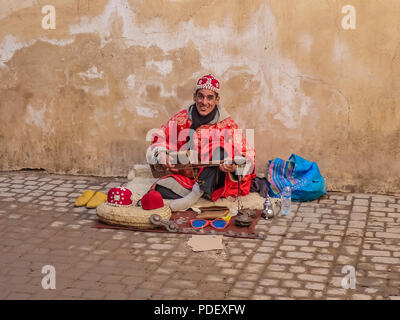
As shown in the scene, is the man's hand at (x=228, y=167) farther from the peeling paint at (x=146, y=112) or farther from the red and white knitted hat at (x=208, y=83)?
the peeling paint at (x=146, y=112)

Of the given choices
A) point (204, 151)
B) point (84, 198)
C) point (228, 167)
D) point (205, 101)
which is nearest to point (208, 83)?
point (205, 101)

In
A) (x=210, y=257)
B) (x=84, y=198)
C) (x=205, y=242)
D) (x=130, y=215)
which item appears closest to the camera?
(x=210, y=257)

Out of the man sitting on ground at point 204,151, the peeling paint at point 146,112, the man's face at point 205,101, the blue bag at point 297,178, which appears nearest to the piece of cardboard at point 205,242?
the man sitting on ground at point 204,151

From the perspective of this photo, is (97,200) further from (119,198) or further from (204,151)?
(204,151)

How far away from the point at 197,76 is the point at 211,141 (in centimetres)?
102

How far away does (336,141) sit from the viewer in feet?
25.9

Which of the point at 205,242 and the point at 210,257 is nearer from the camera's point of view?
the point at 210,257

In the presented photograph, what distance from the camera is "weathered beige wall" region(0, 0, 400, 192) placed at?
7.68 metres

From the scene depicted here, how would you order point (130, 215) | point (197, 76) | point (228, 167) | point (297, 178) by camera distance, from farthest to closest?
point (197, 76), point (297, 178), point (228, 167), point (130, 215)

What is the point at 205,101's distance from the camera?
7465mm

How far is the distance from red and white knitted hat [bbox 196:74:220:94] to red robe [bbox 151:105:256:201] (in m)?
0.35
